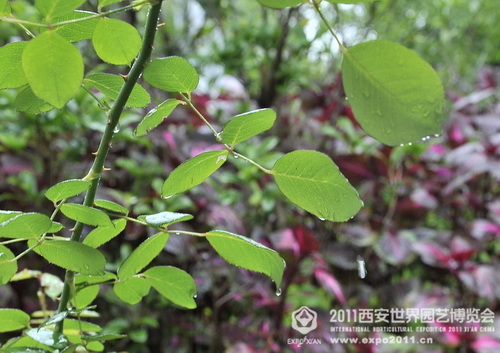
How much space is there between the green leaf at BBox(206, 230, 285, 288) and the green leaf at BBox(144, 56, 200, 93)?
10cm

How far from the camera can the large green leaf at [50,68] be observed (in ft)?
0.81

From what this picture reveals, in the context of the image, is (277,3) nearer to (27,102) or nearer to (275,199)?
(27,102)

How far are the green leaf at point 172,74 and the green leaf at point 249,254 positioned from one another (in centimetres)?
10

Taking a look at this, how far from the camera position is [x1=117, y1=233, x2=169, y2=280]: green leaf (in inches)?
13.5

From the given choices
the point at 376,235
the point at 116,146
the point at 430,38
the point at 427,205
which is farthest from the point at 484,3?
the point at 116,146

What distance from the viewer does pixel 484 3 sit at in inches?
98.7

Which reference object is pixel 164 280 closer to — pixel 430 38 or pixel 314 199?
pixel 314 199

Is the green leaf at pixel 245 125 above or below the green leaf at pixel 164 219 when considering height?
above

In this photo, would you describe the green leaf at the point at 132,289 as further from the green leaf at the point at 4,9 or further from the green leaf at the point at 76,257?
the green leaf at the point at 4,9

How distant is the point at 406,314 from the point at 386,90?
1.22 meters

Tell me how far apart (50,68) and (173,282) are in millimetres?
183

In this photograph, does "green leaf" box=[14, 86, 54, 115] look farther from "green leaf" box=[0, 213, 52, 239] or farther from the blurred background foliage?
the blurred background foliage

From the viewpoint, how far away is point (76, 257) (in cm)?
31

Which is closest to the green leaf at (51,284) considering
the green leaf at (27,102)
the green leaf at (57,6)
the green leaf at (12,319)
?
the green leaf at (12,319)
